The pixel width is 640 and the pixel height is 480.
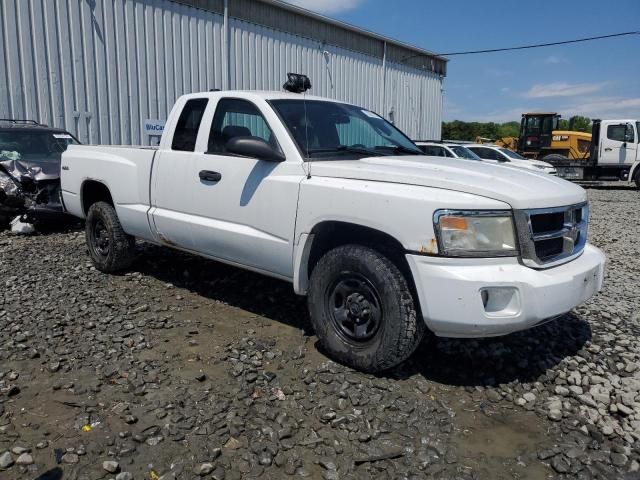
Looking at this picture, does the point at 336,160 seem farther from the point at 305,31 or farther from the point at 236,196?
the point at 305,31

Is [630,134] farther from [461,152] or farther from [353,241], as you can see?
[353,241]

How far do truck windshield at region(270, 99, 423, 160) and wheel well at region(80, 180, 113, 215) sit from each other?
261cm

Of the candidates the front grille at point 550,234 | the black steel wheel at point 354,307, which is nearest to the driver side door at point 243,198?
the black steel wheel at point 354,307

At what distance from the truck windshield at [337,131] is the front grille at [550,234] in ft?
4.63

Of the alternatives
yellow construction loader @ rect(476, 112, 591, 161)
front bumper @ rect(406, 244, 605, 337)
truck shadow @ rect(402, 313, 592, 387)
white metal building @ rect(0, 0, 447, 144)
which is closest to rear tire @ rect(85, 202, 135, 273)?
truck shadow @ rect(402, 313, 592, 387)

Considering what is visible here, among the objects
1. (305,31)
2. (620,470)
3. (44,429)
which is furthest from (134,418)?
(305,31)

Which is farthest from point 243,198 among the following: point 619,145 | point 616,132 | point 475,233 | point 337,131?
point 616,132

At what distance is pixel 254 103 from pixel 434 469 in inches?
117

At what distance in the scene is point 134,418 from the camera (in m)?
2.96

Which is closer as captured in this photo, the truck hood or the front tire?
the truck hood

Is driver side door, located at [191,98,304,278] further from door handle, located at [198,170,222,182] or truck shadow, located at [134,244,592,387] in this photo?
truck shadow, located at [134,244,592,387]

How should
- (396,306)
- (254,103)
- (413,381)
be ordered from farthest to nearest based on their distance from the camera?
(254,103), (413,381), (396,306)

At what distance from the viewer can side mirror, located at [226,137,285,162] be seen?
3791 mm

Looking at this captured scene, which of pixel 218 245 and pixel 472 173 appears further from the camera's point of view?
pixel 218 245
